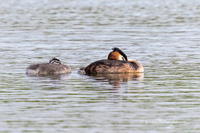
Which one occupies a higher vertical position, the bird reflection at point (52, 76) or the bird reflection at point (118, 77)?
the bird reflection at point (52, 76)

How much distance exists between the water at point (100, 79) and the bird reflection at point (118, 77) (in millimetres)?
30

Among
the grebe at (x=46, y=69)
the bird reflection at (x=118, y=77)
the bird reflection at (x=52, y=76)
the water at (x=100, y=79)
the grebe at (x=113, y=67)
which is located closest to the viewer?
the water at (x=100, y=79)

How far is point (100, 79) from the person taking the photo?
1983cm

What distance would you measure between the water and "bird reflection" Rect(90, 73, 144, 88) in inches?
1.2

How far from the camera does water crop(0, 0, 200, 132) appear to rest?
13.6 metres

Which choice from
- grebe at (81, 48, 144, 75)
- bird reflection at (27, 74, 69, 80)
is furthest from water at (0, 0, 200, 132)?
grebe at (81, 48, 144, 75)

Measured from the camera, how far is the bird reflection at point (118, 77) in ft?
63.5

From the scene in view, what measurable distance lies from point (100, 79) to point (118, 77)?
2.48ft

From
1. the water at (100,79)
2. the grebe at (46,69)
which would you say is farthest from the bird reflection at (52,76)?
the grebe at (46,69)

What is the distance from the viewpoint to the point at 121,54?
21891 mm

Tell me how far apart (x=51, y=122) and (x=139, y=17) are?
30.4 metres

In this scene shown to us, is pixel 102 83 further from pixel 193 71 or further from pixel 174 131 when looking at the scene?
pixel 174 131

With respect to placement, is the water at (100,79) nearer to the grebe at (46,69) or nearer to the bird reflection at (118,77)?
the bird reflection at (118,77)

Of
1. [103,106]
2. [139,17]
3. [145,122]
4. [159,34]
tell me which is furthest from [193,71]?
[139,17]
